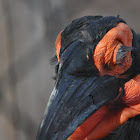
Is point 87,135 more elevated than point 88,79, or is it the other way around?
point 88,79

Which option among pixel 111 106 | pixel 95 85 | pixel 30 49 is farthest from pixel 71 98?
pixel 30 49

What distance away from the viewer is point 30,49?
1867mm

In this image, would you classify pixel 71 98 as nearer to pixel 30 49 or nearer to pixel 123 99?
pixel 123 99

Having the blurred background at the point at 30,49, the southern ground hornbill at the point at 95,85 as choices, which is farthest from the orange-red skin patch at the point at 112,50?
the blurred background at the point at 30,49

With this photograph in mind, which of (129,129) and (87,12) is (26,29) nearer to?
(87,12)

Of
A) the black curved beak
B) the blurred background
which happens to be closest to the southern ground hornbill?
the black curved beak

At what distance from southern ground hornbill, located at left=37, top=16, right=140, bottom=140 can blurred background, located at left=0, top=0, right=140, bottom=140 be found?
770mm

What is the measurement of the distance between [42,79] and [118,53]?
3.45 feet

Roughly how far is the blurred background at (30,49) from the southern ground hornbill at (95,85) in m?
0.77

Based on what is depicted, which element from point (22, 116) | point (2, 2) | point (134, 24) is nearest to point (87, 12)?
point (134, 24)

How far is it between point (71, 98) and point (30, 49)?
3.63 feet

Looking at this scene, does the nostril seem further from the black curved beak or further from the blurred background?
the blurred background

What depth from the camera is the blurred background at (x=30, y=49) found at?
5.62ft

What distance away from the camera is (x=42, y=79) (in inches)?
74.6
